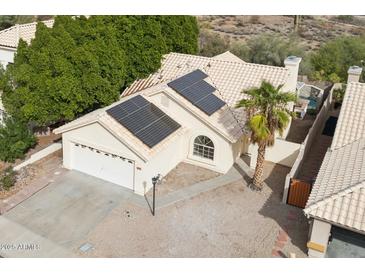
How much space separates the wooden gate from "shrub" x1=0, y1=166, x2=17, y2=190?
15.4 m

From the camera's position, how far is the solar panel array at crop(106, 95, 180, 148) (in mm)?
22375

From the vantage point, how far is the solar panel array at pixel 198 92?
24.7 meters

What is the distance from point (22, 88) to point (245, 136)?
47.2 ft

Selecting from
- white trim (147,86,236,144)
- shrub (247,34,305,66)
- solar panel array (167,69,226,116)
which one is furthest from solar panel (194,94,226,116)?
shrub (247,34,305,66)

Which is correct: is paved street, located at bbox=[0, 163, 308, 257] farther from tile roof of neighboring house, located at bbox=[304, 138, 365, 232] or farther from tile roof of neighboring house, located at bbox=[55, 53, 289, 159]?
tile roof of neighboring house, located at bbox=[55, 53, 289, 159]

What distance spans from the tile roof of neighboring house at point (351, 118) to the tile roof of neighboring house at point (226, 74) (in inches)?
175

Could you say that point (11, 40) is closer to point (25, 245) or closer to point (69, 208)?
point (69, 208)

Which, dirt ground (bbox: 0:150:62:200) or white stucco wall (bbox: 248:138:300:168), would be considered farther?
white stucco wall (bbox: 248:138:300:168)

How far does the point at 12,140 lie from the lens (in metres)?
25.9

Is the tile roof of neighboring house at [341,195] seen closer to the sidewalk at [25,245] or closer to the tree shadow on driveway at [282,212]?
the tree shadow on driveway at [282,212]

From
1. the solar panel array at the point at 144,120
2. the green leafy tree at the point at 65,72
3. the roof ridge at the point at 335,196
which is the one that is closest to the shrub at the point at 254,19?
the green leafy tree at the point at 65,72

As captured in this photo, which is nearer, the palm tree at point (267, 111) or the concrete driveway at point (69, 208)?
the concrete driveway at point (69, 208)

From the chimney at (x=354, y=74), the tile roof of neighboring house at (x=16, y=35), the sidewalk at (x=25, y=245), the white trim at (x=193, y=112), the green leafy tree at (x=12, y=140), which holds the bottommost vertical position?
the sidewalk at (x=25, y=245)

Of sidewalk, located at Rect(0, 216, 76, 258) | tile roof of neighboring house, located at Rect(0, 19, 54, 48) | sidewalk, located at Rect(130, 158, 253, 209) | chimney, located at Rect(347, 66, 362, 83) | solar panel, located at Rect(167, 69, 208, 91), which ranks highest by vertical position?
tile roof of neighboring house, located at Rect(0, 19, 54, 48)
